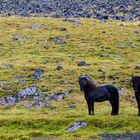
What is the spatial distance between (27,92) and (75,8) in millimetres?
98696

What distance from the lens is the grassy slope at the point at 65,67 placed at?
3547 cm

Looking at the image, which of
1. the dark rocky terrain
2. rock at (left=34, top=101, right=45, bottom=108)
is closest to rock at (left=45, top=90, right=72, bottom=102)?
rock at (left=34, top=101, right=45, bottom=108)

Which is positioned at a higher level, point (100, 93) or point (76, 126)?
point (100, 93)

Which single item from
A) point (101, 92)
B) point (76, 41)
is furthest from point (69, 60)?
point (101, 92)

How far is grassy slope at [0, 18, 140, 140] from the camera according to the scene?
3547 centimetres

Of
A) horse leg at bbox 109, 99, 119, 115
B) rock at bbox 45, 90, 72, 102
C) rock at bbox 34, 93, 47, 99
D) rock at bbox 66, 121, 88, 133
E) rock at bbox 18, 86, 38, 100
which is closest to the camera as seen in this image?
rock at bbox 66, 121, 88, 133

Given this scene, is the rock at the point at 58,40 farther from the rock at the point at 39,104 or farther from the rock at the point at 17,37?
the rock at the point at 39,104

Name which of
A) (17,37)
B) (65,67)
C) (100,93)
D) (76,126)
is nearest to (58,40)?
(17,37)

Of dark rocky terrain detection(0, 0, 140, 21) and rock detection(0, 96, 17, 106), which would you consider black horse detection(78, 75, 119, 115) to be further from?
dark rocky terrain detection(0, 0, 140, 21)

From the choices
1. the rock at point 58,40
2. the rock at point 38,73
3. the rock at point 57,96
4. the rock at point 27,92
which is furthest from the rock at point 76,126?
the rock at point 58,40

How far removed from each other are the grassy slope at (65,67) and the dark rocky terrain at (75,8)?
22024 mm

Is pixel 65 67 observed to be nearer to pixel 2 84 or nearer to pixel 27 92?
pixel 2 84

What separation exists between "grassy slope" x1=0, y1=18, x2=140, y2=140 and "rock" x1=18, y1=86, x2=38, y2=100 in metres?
0.67

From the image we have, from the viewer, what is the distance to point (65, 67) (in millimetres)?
61031
